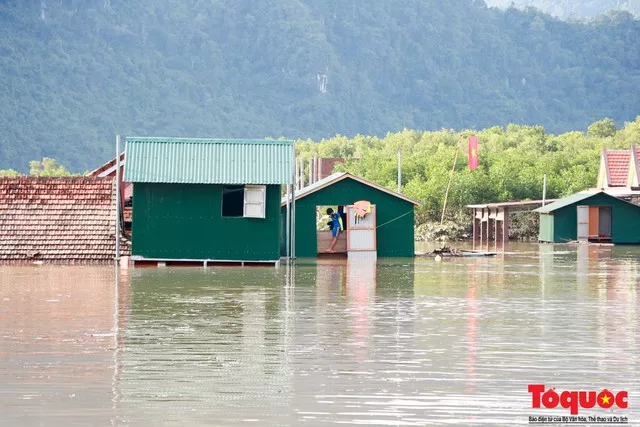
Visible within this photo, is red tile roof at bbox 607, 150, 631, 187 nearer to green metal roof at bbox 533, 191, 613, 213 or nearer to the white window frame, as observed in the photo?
green metal roof at bbox 533, 191, 613, 213

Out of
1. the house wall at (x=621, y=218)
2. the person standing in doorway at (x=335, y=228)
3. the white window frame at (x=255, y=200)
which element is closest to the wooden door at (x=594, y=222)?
the house wall at (x=621, y=218)

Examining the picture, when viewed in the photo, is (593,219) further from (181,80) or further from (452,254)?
(181,80)

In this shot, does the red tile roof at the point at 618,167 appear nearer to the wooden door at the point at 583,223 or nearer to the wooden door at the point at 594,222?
the wooden door at the point at 594,222

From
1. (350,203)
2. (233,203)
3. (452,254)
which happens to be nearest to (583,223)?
(452,254)

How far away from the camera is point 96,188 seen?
34.1m

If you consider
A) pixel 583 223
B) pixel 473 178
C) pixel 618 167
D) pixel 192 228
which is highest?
pixel 618 167

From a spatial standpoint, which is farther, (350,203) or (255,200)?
(350,203)

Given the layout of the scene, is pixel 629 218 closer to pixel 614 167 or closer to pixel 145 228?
pixel 614 167

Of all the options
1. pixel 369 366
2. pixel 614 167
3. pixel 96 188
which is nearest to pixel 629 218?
pixel 614 167

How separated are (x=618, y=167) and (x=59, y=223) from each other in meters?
35.8

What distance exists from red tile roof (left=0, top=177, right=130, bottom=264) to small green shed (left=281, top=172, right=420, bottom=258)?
20.5ft

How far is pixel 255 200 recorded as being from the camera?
31.9 m

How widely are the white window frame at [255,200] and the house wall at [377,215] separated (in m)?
6.02

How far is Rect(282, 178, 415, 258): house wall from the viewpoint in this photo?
38.0 metres
